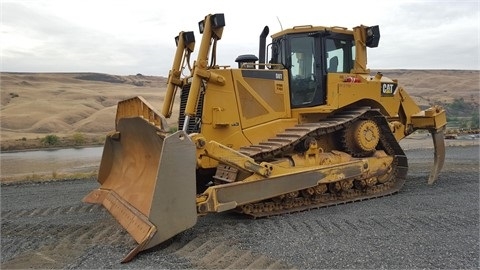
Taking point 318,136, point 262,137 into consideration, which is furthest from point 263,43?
point 318,136

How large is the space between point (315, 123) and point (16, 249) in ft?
16.6

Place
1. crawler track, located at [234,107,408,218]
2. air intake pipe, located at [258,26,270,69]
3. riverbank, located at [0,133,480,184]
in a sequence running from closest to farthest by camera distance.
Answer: crawler track, located at [234,107,408,218]
air intake pipe, located at [258,26,270,69]
riverbank, located at [0,133,480,184]

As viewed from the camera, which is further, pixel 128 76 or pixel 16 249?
pixel 128 76

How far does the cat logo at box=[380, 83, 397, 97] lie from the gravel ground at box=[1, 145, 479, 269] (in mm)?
2120

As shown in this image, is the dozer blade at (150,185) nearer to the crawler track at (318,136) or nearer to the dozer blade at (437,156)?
the crawler track at (318,136)

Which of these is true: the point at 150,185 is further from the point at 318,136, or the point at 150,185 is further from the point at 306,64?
the point at 306,64

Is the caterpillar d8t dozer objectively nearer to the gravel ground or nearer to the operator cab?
the operator cab

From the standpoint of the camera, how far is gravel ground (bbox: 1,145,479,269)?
455 centimetres

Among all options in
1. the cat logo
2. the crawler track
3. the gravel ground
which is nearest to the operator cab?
the crawler track

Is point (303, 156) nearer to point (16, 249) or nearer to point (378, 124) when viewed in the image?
point (378, 124)

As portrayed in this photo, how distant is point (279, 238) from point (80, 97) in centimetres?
5272

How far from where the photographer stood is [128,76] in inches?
3457

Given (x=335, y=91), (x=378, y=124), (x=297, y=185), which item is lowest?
(x=297, y=185)

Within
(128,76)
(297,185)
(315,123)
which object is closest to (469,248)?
(297,185)
